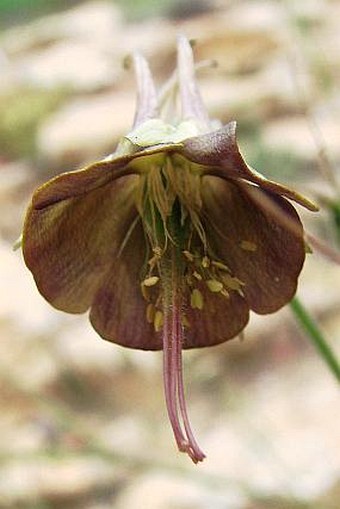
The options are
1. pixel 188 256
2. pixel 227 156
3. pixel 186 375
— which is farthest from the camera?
pixel 186 375

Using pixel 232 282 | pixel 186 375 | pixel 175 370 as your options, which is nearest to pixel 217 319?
pixel 232 282

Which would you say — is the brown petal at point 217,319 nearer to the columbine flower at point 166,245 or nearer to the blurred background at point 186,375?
the columbine flower at point 166,245

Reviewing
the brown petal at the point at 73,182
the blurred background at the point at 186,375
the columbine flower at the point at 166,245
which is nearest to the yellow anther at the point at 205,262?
the columbine flower at the point at 166,245

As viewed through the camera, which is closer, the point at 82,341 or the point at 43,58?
the point at 82,341

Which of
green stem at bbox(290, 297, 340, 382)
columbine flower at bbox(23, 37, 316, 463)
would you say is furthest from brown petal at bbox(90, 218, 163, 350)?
green stem at bbox(290, 297, 340, 382)

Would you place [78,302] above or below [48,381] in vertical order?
above

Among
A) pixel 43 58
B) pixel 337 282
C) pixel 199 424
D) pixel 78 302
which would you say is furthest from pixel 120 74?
pixel 78 302

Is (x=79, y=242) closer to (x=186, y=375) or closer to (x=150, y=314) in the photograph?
(x=150, y=314)

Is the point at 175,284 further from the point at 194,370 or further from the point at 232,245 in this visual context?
the point at 194,370
